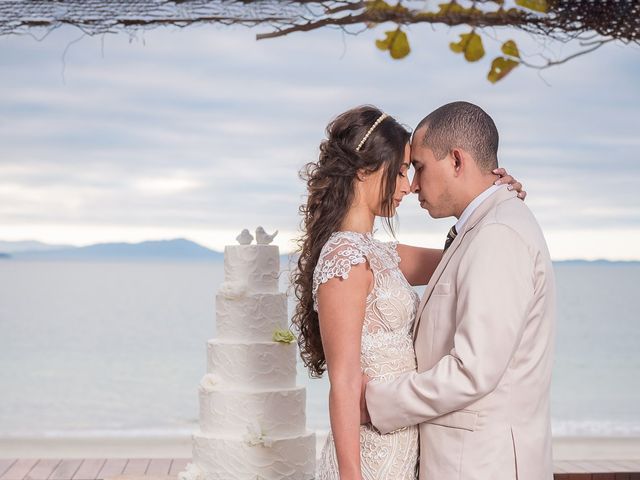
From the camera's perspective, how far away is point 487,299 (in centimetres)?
243

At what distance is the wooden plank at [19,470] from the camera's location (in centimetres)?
614

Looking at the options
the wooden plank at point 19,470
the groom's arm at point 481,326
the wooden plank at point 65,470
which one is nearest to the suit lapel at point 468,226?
the groom's arm at point 481,326

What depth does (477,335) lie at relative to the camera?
2414 millimetres

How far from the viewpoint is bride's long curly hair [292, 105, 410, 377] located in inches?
109

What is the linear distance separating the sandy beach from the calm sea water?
5.03 ft

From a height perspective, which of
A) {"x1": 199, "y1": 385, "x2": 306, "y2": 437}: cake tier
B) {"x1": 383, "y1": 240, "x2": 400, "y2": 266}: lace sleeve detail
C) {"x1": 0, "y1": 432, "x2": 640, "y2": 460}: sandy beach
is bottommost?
{"x1": 0, "y1": 432, "x2": 640, "y2": 460}: sandy beach

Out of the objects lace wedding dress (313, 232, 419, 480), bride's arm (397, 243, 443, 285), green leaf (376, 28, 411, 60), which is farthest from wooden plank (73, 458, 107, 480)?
lace wedding dress (313, 232, 419, 480)

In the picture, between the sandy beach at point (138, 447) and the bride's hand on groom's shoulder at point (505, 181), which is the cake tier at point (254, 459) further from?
the sandy beach at point (138, 447)

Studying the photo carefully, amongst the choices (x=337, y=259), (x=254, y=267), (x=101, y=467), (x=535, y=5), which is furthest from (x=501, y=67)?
(x=101, y=467)

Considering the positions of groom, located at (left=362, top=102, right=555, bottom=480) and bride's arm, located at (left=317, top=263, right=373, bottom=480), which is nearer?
groom, located at (left=362, top=102, right=555, bottom=480)

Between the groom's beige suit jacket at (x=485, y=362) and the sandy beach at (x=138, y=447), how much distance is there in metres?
6.45

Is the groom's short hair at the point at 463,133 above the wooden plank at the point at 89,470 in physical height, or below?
above

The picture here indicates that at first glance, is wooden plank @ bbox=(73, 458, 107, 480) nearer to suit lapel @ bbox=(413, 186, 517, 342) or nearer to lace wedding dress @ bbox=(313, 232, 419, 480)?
lace wedding dress @ bbox=(313, 232, 419, 480)

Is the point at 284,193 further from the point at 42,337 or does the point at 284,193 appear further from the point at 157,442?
the point at 157,442
